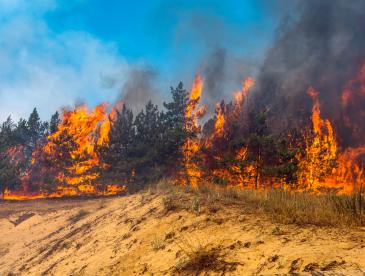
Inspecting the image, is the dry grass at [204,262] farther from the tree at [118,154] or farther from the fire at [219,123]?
the tree at [118,154]

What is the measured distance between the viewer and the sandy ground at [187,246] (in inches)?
207

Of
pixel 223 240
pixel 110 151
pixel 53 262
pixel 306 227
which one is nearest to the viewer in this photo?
pixel 306 227

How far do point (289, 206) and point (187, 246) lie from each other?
222 cm

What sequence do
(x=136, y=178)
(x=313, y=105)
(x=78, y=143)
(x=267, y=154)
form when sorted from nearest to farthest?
(x=267, y=154)
(x=136, y=178)
(x=313, y=105)
(x=78, y=143)

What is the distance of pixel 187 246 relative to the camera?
7391 mm

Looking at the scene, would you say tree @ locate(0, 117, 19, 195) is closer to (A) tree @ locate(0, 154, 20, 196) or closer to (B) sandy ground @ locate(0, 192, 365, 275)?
(A) tree @ locate(0, 154, 20, 196)

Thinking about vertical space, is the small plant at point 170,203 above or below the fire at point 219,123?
below

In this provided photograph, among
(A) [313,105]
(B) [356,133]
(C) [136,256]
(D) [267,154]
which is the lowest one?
(C) [136,256]

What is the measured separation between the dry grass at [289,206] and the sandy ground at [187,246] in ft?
0.95

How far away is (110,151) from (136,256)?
3300 centimetres

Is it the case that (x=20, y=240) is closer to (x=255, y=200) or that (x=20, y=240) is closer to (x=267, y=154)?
(x=255, y=200)

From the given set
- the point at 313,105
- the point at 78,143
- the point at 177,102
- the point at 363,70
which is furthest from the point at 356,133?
the point at 78,143

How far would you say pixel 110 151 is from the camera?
40.4m

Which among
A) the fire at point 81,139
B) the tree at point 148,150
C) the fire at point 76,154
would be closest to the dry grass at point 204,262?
the tree at point 148,150
